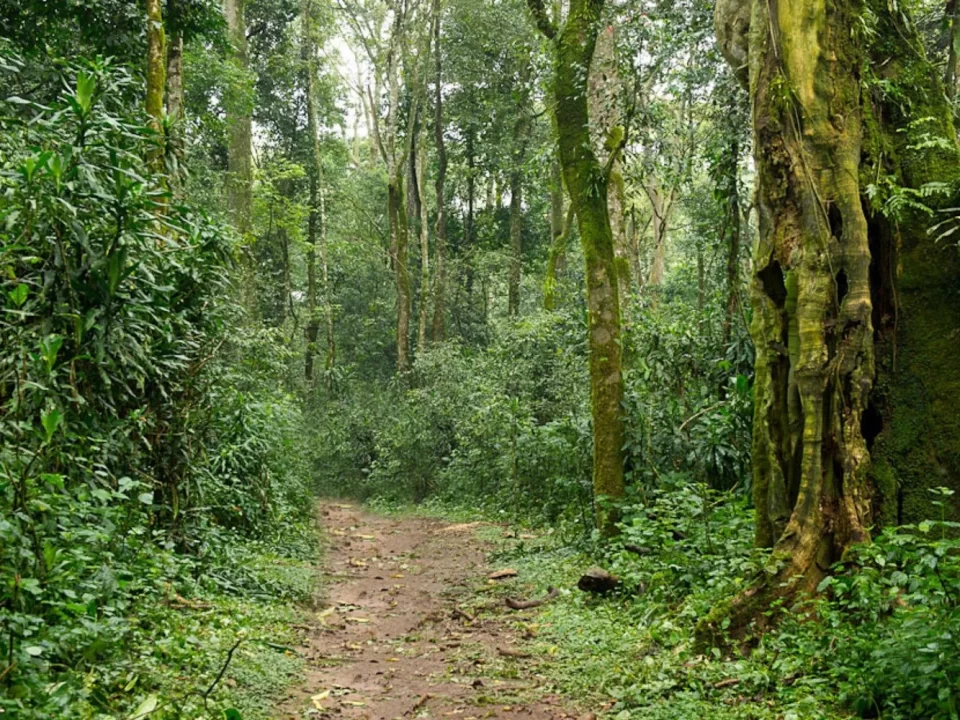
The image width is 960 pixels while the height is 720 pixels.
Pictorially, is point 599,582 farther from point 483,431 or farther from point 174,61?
point 174,61

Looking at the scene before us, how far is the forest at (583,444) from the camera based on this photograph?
4723 mm

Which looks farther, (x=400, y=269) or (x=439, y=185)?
(x=439, y=185)

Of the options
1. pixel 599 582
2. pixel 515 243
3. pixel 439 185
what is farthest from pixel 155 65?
pixel 439 185

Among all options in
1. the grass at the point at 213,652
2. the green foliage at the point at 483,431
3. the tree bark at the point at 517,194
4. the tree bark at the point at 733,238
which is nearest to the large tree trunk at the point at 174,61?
the grass at the point at 213,652

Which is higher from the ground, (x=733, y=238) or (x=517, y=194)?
(x=517, y=194)

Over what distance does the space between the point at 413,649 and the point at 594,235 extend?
4.91 m

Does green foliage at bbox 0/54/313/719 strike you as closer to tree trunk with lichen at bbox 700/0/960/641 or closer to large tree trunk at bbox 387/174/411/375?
tree trunk with lichen at bbox 700/0/960/641

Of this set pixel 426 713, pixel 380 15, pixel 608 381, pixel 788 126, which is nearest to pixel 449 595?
pixel 608 381

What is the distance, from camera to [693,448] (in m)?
9.72

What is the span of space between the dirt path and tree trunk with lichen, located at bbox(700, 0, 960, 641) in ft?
4.79

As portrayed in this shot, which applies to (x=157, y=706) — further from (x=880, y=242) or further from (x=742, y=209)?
(x=742, y=209)

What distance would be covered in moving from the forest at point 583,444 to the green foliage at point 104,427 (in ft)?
0.10

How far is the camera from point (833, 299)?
5840 mm

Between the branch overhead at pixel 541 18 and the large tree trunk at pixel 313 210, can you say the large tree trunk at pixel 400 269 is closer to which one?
the large tree trunk at pixel 313 210
